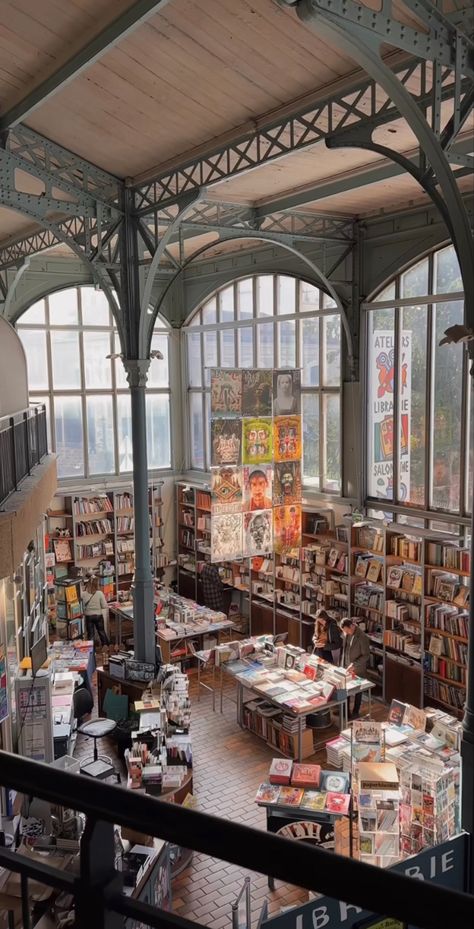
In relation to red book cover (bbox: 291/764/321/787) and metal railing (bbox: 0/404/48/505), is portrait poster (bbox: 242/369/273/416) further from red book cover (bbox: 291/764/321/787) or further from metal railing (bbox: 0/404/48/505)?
red book cover (bbox: 291/764/321/787)

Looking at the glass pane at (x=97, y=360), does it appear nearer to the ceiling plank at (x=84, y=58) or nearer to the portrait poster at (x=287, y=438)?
the portrait poster at (x=287, y=438)

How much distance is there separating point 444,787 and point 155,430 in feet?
37.3

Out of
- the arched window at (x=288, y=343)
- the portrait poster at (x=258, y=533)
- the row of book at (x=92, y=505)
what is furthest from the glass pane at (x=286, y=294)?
the row of book at (x=92, y=505)

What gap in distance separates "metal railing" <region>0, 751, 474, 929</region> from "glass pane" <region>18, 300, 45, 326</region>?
15438mm

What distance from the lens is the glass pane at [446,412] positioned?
11227 mm

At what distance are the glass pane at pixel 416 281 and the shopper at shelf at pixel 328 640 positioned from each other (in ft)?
17.3

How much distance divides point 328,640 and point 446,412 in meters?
4.05

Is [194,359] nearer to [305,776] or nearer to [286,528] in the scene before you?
[286,528]

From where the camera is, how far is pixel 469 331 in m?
5.24

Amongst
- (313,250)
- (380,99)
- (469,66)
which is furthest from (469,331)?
(313,250)

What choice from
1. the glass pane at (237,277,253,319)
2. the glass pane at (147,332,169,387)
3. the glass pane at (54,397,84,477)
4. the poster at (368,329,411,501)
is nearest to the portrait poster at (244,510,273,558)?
the poster at (368,329,411,501)

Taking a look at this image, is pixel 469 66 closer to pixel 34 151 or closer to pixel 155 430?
pixel 34 151

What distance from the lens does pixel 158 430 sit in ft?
58.1

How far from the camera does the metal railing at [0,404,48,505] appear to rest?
23.9 feet
